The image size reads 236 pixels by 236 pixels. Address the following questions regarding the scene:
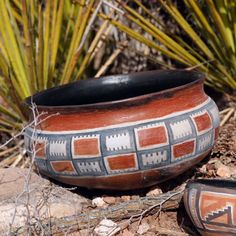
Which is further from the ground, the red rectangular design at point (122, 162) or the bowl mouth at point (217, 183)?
the red rectangular design at point (122, 162)

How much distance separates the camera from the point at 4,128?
2895 mm

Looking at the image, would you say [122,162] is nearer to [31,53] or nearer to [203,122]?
[203,122]

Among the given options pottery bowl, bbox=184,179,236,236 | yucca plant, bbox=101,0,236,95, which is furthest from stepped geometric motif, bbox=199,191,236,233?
yucca plant, bbox=101,0,236,95

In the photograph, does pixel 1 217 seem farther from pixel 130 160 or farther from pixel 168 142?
pixel 168 142

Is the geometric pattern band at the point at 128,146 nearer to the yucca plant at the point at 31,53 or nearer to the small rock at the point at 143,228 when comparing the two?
the small rock at the point at 143,228

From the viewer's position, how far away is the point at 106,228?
2.02 meters

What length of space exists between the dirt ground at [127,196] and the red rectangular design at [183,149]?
20cm

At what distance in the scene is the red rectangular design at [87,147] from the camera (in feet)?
6.54

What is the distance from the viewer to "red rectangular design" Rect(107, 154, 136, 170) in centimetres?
198

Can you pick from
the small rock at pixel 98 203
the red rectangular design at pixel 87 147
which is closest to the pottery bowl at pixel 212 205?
the red rectangular design at pixel 87 147

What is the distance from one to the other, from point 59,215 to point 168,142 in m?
0.46

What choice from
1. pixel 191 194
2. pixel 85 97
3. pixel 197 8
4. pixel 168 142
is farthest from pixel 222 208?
pixel 197 8

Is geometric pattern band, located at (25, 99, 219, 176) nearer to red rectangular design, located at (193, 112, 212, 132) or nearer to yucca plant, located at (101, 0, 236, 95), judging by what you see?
red rectangular design, located at (193, 112, 212, 132)

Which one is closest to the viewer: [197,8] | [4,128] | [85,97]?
[85,97]
